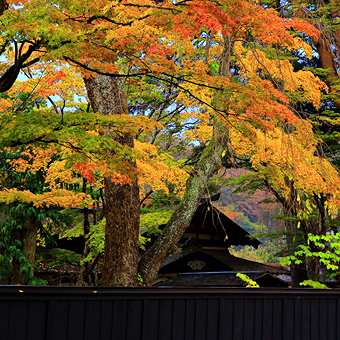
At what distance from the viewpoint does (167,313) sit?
211 inches

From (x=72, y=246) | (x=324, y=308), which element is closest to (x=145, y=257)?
(x=324, y=308)

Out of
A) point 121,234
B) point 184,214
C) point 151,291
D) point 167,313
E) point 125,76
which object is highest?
point 125,76

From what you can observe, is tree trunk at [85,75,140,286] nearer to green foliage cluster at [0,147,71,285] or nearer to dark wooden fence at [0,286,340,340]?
dark wooden fence at [0,286,340,340]

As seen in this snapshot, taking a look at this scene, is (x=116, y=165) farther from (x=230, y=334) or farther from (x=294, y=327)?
(x=294, y=327)

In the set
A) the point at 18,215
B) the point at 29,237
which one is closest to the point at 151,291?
the point at 18,215

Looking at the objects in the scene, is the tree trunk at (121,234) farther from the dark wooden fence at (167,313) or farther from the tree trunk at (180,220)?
the dark wooden fence at (167,313)

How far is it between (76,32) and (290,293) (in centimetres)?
538

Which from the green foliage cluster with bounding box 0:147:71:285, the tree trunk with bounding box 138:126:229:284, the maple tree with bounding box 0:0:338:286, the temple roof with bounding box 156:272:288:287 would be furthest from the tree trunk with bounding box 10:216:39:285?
the maple tree with bounding box 0:0:338:286

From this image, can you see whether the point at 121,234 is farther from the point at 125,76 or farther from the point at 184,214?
the point at 125,76

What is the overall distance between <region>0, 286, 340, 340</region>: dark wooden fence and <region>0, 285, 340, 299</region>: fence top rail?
1 cm

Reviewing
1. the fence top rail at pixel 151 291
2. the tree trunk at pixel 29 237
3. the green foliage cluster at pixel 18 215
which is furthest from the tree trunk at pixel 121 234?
the tree trunk at pixel 29 237

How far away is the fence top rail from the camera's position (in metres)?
4.60

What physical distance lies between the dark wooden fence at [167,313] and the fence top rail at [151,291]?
1cm

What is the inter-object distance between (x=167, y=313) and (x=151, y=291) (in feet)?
1.38
